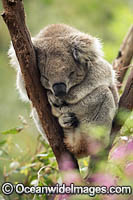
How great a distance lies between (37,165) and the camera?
4391mm

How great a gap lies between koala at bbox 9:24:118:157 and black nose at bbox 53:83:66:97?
Answer: 0.10 feet

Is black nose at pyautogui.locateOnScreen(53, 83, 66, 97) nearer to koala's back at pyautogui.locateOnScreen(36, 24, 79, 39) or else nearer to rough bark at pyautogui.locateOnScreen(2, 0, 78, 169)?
rough bark at pyautogui.locateOnScreen(2, 0, 78, 169)

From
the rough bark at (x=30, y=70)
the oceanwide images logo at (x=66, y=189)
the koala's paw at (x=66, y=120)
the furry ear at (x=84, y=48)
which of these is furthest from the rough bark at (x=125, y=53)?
the oceanwide images logo at (x=66, y=189)

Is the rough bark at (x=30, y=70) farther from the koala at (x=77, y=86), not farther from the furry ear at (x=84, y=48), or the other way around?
the furry ear at (x=84, y=48)

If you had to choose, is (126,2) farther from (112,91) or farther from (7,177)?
(7,177)

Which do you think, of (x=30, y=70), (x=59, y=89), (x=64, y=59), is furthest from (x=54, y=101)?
(x=30, y=70)

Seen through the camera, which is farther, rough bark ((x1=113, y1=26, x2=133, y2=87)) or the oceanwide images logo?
rough bark ((x1=113, y1=26, x2=133, y2=87))

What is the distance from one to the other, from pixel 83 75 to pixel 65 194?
137 centimetres

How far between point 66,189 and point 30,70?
1187 millimetres

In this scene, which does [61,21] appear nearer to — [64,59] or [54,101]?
[64,59]

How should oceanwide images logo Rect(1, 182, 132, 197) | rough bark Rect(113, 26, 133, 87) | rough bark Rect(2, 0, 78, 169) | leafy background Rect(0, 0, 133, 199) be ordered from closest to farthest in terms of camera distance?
1. oceanwide images logo Rect(1, 182, 132, 197)
2. rough bark Rect(2, 0, 78, 169)
3. rough bark Rect(113, 26, 133, 87)
4. leafy background Rect(0, 0, 133, 199)

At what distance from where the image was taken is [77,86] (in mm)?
4102

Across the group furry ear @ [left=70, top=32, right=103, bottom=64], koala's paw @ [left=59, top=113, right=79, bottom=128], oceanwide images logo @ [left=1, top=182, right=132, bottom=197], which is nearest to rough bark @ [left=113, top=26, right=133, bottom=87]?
furry ear @ [left=70, top=32, right=103, bottom=64]

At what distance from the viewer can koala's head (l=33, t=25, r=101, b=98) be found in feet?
12.7
